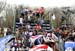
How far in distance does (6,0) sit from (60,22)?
47 cm

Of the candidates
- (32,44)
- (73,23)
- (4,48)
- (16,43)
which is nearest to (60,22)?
(73,23)

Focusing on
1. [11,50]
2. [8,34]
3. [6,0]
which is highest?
[6,0]

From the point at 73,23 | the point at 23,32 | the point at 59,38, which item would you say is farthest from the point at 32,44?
the point at 73,23

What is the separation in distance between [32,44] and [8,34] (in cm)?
21

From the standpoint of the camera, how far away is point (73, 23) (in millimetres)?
1366

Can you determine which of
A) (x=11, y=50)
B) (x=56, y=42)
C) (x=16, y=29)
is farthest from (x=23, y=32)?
(x=56, y=42)

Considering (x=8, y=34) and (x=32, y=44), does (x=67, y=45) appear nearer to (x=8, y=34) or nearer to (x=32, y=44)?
(x=32, y=44)

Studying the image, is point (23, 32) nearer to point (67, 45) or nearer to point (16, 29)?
point (16, 29)

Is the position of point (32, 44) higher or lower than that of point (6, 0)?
lower

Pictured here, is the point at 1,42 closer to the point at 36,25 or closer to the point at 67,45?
the point at 36,25

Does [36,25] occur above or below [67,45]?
above

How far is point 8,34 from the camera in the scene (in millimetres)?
1347

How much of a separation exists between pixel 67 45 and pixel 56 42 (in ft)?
0.30

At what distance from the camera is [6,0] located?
135cm
